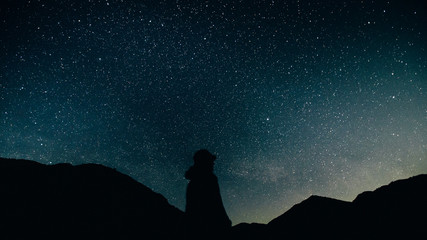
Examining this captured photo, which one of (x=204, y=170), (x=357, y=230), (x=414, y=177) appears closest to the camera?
(x=204, y=170)

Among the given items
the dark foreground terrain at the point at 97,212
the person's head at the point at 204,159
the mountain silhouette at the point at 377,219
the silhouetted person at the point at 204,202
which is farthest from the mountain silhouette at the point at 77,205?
the mountain silhouette at the point at 377,219

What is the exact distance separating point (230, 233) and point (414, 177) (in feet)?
57.1

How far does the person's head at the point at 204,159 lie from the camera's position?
158 inches

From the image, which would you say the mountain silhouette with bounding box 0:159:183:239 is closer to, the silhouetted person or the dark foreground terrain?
the dark foreground terrain

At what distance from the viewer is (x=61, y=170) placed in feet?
28.6

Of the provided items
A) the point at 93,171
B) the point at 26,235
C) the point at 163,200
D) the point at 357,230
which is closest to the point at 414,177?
the point at 357,230

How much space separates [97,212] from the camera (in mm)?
6852

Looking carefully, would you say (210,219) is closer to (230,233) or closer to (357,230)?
(230,233)

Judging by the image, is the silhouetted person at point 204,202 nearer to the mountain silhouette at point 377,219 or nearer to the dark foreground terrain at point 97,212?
the dark foreground terrain at point 97,212

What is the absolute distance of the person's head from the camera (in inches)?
158

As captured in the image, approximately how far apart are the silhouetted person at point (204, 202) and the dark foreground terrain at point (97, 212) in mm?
275

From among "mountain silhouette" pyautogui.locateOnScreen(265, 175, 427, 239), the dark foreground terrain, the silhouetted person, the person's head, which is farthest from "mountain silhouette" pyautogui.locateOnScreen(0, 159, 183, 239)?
"mountain silhouette" pyautogui.locateOnScreen(265, 175, 427, 239)

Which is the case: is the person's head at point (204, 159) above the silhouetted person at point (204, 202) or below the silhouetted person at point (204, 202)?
above

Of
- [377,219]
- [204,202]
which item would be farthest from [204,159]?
[377,219]
